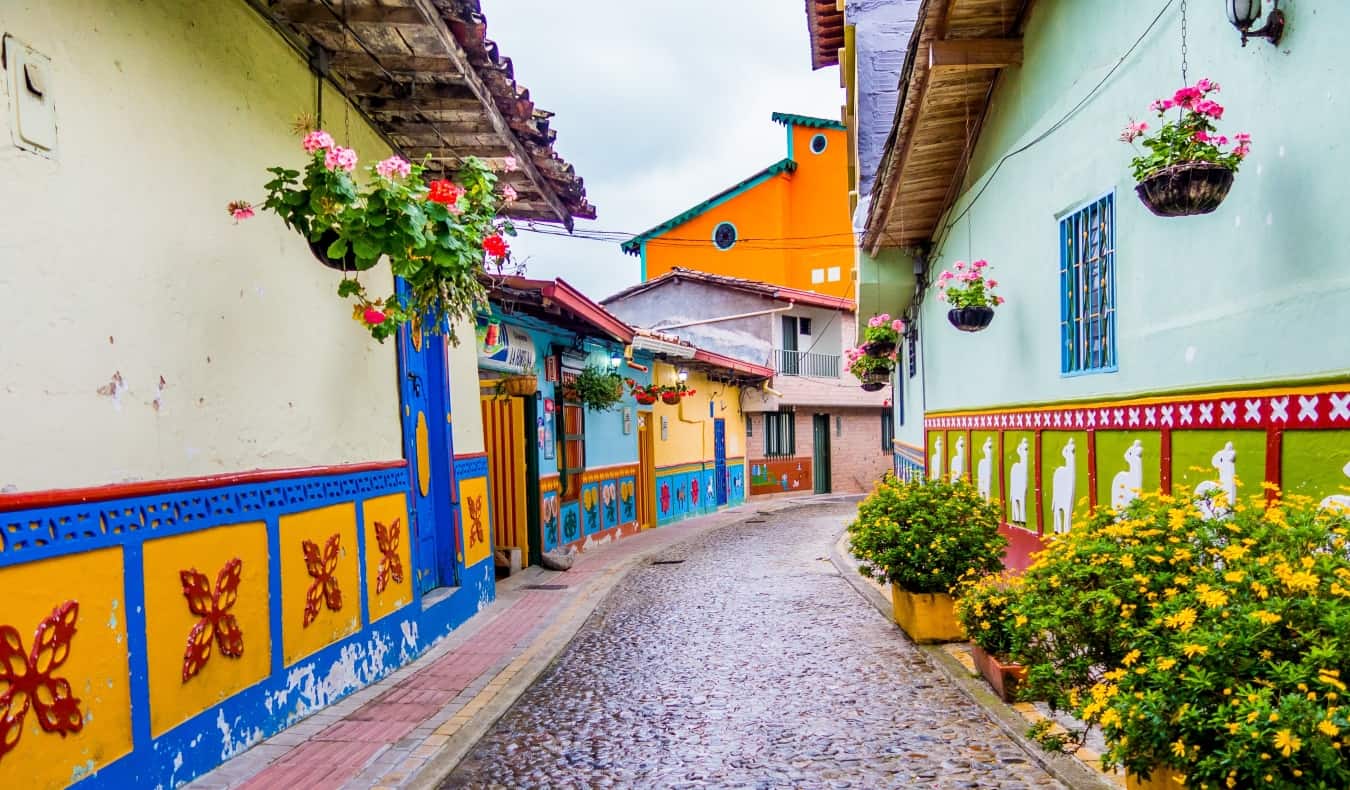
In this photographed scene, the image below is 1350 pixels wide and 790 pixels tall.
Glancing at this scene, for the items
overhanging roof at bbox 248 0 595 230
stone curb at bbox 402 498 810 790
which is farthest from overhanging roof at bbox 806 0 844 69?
overhanging roof at bbox 248 0 595 230

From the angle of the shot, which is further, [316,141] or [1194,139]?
[316,141]

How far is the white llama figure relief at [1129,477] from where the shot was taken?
6.10 metres

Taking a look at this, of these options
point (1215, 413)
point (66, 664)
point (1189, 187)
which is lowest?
point (66, 664)

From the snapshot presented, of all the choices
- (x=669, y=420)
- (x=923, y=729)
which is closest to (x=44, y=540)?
(x=923, y=729)

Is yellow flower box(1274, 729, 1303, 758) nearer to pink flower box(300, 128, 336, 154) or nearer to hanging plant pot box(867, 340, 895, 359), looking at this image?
pink flower box(300, 128, 336, 154)

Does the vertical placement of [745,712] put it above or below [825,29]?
below

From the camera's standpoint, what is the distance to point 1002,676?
5781 mm

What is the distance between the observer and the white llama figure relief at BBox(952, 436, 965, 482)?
439 inches

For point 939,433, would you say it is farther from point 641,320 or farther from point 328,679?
point 641,320

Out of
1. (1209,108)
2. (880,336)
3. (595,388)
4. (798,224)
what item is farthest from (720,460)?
(1209,108)

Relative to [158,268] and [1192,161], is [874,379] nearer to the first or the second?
[1192,161]

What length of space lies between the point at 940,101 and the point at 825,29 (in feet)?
38.2

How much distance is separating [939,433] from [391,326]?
340 inches

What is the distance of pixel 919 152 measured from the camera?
10.3 meters
